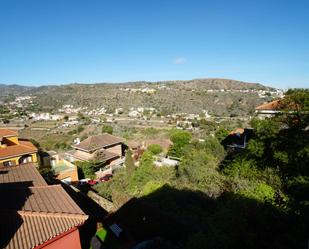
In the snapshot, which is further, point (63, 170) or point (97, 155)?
point (97, 155)

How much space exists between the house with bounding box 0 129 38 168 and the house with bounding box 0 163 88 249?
43.3ft

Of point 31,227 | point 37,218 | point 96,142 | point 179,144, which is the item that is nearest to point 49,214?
point 37,218

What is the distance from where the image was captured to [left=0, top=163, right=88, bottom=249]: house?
7.30 m

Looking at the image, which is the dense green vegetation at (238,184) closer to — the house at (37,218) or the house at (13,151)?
the house at (37,218)

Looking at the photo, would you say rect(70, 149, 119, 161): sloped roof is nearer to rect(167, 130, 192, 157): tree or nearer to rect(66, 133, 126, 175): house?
rect(66, 133, 126, 175): house

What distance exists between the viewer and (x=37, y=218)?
26.5ft

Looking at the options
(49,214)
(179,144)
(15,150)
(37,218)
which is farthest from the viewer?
(179,144)

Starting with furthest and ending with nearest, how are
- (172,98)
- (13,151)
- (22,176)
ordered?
1. (172,98)
2. (13,151)
3. (22,176)

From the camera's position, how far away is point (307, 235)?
16.4 feet

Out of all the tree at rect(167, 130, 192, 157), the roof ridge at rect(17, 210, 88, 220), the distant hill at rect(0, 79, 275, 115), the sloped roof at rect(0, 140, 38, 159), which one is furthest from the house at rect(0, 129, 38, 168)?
the distant hill at rect(0, 79, 275, 115)

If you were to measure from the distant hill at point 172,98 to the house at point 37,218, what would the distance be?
7157 centimetres

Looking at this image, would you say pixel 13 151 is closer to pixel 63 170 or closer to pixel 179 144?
pixel 63 170

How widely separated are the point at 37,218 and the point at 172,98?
285 feet

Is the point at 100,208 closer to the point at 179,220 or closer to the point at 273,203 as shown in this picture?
the point at 179,220
